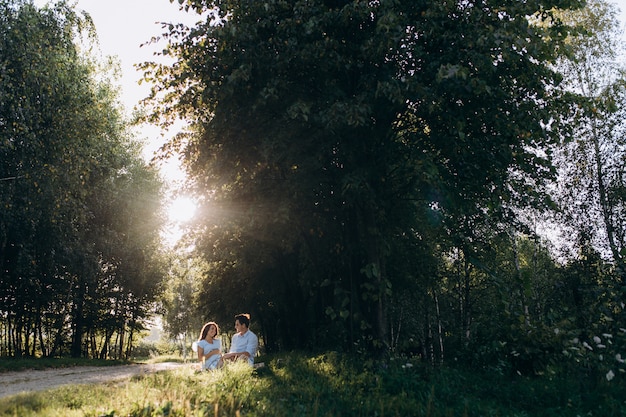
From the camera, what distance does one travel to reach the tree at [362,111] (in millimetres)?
9555

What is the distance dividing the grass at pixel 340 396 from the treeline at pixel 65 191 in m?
7.27

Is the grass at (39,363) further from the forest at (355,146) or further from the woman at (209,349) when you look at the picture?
the woman at (209,349)

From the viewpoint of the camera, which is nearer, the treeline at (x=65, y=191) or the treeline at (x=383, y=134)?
the treeline at (x=383, y=134)

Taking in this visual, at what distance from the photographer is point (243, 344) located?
11156mm

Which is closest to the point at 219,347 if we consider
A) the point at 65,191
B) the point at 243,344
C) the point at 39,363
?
the point at 243,344

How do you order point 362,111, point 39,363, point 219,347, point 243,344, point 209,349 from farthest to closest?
point 39,363
point 243,344
point 219,347
point 209,349
point 362,111

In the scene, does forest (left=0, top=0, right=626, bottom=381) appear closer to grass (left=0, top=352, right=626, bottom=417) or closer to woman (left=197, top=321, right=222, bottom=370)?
grass (left=0, top=352, right=626, bottom=417)

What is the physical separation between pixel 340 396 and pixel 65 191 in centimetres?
1395

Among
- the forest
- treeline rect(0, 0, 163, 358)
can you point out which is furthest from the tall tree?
treeline rect(0, 0, 163, 358)

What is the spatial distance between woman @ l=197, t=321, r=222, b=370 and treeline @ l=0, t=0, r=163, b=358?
4.91 meters

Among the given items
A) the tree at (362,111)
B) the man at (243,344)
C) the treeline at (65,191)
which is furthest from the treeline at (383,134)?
the treeline at (65,191)

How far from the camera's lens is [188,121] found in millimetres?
13633

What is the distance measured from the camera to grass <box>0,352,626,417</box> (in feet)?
19.0

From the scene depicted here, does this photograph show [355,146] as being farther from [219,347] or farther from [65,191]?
[65,191]
